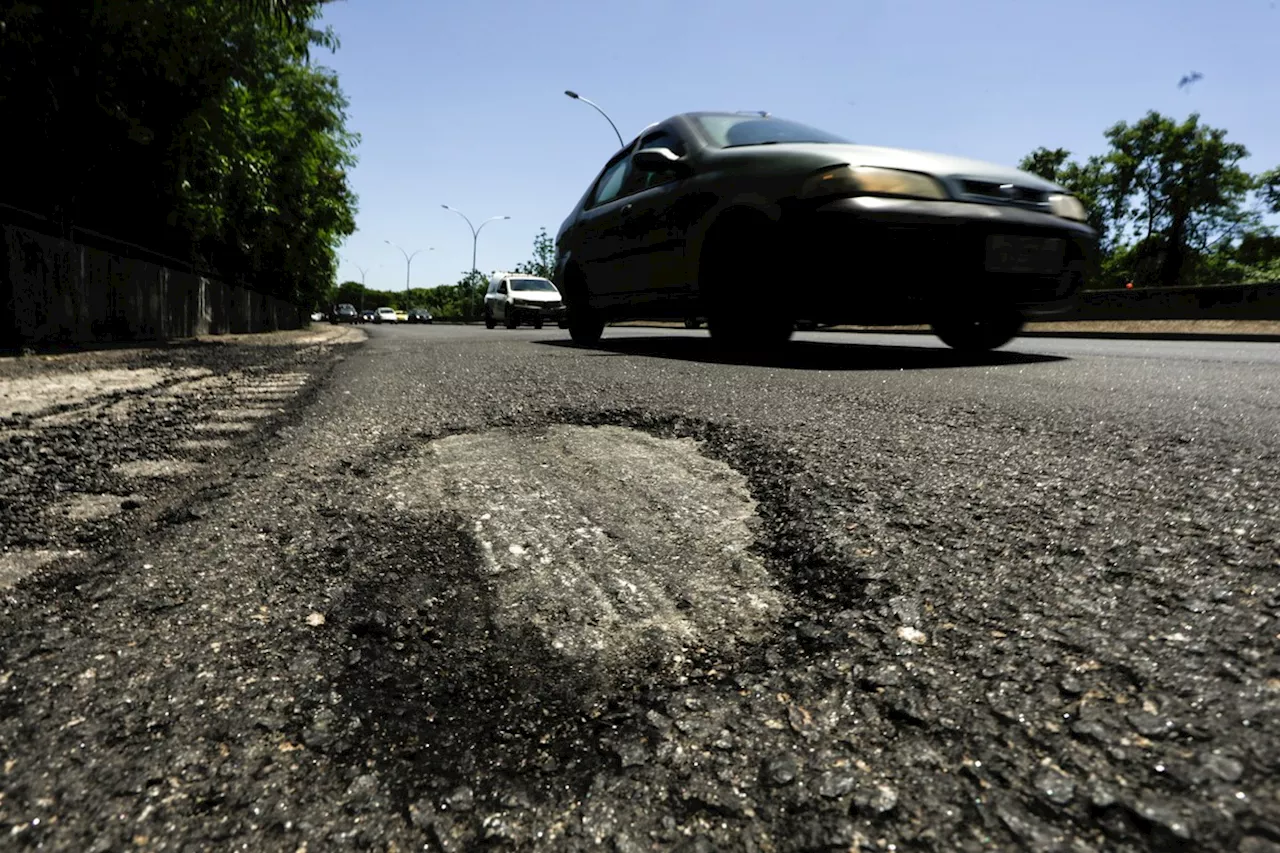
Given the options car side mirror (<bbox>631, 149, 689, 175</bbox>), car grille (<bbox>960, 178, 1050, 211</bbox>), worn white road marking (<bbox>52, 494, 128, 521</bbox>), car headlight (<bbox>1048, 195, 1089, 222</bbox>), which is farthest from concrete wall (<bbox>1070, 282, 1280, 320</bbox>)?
worn white road marking (<bbox>52, 494, 128, 521</bbox>)

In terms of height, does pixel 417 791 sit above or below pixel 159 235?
below

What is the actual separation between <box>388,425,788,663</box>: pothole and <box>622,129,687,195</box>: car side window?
349 cm

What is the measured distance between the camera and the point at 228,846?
804mm

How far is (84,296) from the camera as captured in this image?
26.8 feet

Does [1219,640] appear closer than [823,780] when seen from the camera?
No

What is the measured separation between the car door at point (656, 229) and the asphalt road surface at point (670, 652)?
10.8 ft

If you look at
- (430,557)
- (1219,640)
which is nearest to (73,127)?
(430,557)

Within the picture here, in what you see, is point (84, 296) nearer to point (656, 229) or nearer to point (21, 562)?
point (656, 229)

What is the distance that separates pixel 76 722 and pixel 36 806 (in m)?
0.15

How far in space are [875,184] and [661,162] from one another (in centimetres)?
151

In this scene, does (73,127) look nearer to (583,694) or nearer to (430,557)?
(430,557)

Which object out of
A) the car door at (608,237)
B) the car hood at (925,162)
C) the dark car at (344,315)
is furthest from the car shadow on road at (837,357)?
the dark car at (344,315)

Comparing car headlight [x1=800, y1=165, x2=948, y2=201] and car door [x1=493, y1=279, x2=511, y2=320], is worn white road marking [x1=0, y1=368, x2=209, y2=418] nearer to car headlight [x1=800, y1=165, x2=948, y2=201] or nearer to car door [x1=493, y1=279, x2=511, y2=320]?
car headlight [x1=800, y1=165, x2=948, y2=201]

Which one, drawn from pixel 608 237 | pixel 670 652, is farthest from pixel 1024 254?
pixel 670 652
